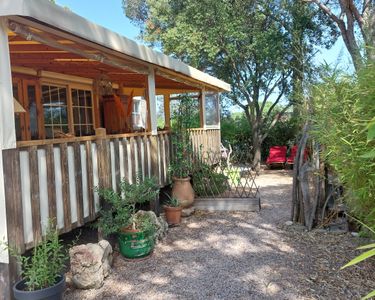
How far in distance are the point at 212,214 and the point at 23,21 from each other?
4.34 m

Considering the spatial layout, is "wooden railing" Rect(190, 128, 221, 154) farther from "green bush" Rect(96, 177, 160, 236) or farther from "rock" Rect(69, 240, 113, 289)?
"rock" Rect(69, 240, 113, 289)

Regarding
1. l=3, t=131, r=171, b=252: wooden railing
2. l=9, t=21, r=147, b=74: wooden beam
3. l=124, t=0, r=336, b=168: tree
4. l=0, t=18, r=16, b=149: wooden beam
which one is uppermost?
l=124, t=0, r=336, b=168: tree

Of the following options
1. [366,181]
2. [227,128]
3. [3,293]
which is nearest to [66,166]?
[3,293]

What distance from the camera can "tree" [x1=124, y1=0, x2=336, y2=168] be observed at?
11.5 metres

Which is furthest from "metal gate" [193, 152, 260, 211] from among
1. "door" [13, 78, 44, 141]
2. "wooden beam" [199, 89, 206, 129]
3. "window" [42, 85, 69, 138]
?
"door" [13, 78, 44, 141]

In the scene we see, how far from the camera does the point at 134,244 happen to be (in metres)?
4.16

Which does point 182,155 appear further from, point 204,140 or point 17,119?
point 17,119

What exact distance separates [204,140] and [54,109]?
138 inches

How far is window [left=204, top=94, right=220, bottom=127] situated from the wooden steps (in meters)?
3.50

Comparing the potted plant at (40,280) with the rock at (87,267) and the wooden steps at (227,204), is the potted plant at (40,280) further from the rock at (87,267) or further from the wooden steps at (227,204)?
the wooden steps at (227,204)

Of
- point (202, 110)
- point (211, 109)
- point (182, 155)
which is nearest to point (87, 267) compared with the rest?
point (182, 155)

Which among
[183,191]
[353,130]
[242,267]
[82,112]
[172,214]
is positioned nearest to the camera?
[353,130]

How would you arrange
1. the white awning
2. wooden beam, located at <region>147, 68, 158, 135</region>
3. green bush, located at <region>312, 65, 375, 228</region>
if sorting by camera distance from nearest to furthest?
green bush, located at <region>312, 65, 375, 228</region> < the white awning < wooden beam, located at <region>147, 68, 158, 135</region>

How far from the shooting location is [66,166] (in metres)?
3.67
